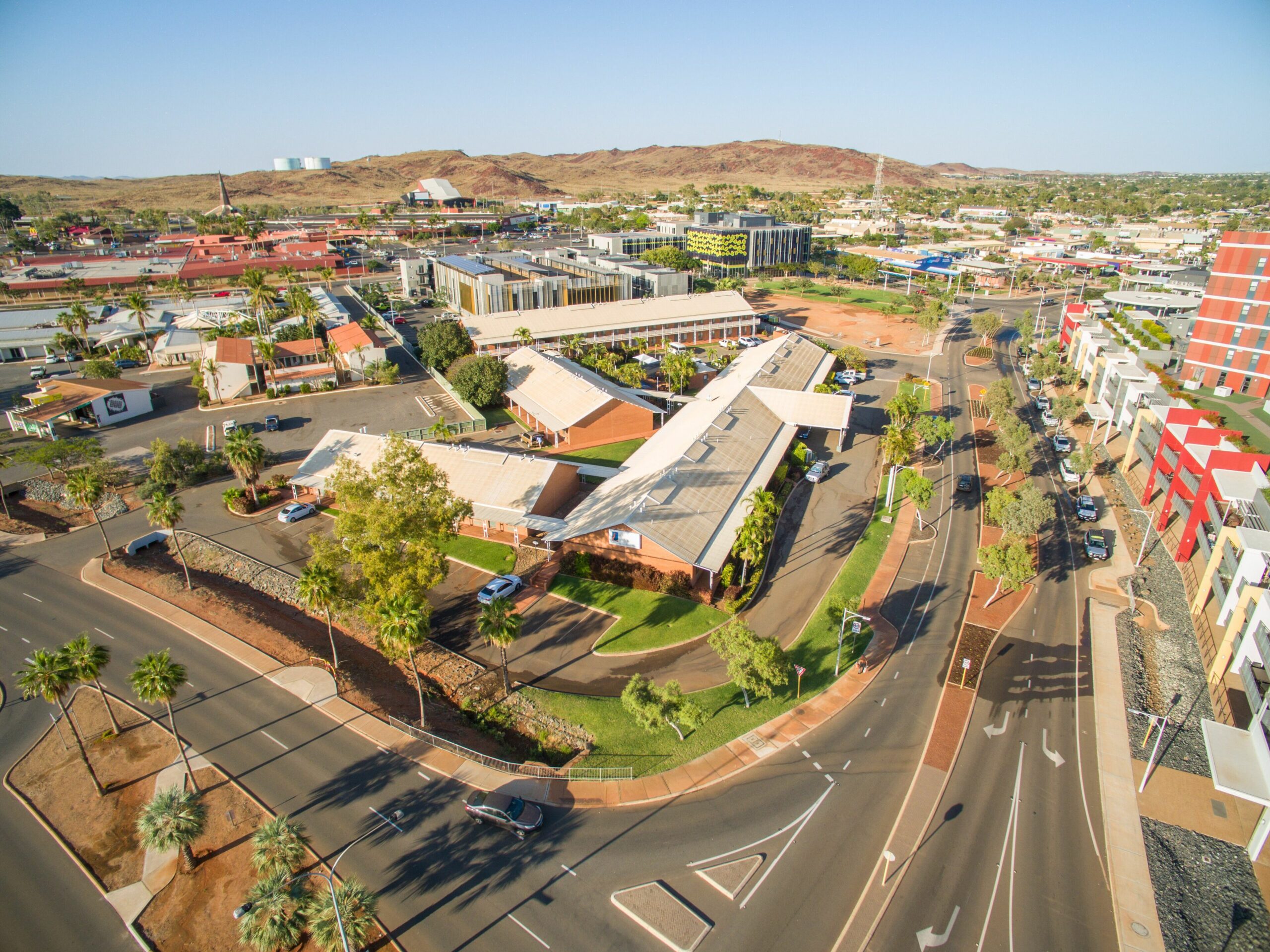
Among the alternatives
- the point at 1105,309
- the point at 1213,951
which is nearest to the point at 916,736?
the point at 1213,951

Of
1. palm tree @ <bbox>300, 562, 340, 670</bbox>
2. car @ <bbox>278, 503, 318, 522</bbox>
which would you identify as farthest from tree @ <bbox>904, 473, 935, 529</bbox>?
car @ <bbox>278, 503, 318, 522</bbox>

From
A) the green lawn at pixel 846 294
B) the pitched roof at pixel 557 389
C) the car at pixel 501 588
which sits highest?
the green lawn at pixel 846 294

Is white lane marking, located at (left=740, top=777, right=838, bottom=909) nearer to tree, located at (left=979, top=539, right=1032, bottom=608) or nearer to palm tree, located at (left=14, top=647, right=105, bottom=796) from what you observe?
tree, located at (left=979, top=539, right=1032, bottom=608)

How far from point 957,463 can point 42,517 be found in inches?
3527

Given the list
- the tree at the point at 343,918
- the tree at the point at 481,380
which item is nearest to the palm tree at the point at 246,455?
the tree at the point at 481,380

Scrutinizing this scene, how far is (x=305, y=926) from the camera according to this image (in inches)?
1004

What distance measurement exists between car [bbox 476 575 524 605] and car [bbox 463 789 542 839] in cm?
1691

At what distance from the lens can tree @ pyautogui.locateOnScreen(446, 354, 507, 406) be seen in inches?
3196

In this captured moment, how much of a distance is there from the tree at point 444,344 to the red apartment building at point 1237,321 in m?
96.7

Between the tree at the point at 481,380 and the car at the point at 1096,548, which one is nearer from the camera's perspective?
the car at the point at 1096,548

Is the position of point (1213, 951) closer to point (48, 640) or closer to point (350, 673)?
point (350, 673)

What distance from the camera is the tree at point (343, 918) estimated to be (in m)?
24.5

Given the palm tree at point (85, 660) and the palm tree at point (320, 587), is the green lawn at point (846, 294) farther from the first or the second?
the palm tree at point (85, 660)

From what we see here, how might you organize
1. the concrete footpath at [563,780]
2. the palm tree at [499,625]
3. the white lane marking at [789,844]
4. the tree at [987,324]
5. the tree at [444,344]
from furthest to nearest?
1. the tree at [987,324]
2. the tree at [444,344]
3. the palm tree at [499,625]
4. the concrete footpath at [563,780]
5. the white lane marking at [789,844]
